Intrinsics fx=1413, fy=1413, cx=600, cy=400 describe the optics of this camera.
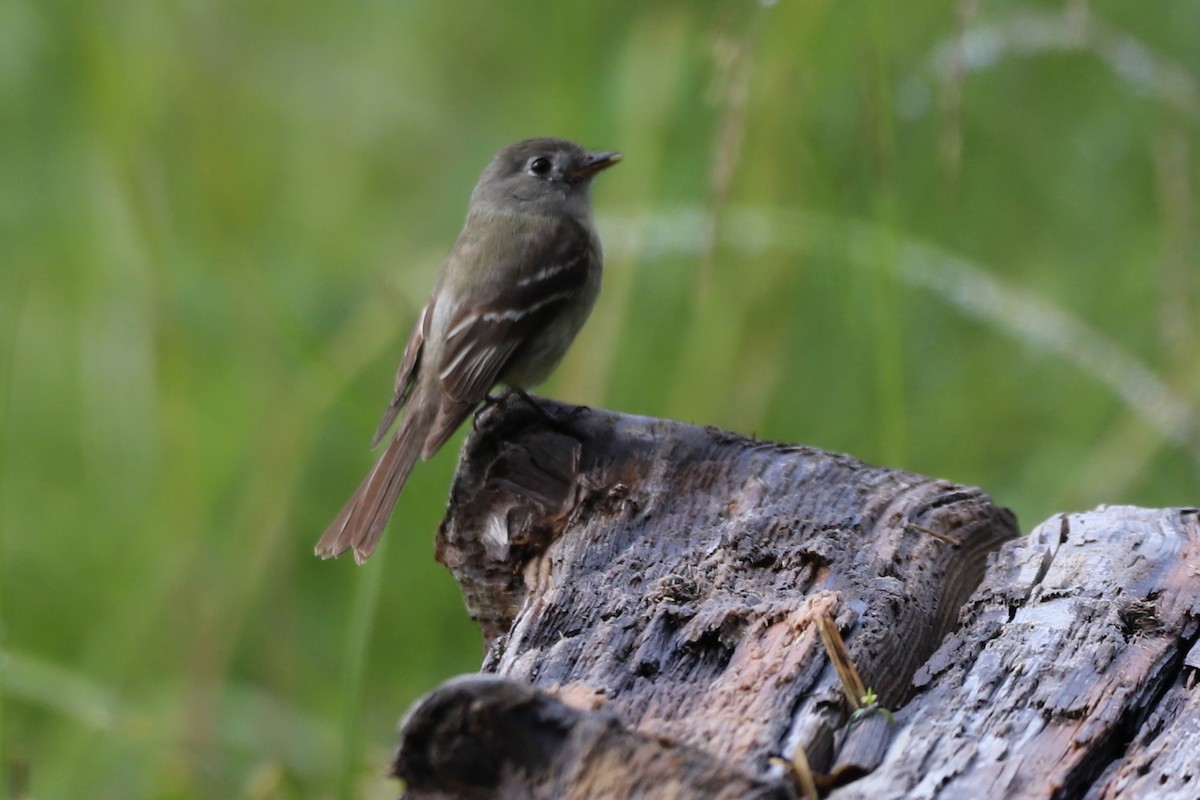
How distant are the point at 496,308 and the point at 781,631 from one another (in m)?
2.25

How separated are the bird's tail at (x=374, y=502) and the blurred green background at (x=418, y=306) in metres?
0.24

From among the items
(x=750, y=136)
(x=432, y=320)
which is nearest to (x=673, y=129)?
(x=750, y=136)

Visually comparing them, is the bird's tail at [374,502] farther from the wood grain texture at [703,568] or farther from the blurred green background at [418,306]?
the wood grain texture at [703,568]

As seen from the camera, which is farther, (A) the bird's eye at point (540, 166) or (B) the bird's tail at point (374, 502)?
(A) the bird's eye at point (540, 166)

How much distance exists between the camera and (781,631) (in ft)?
7.77

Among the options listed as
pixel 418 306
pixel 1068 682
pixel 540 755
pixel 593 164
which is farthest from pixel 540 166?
pixel 540 755

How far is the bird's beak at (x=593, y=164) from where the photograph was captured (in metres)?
4.94

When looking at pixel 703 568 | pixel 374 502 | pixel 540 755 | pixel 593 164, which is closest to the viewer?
pixel 540 755

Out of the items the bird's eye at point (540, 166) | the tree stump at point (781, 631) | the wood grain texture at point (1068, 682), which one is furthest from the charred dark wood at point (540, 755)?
the bird's eye at point (540, 166)

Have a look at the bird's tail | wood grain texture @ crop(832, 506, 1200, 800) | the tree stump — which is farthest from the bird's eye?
wood grain texture @ crop(832, 506, 1200, 800)

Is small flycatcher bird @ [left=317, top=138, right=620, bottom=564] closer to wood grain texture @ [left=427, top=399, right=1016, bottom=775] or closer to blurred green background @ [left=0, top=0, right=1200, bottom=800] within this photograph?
blurred green background @ [left=0, top=0, right=1200, bottom=800]

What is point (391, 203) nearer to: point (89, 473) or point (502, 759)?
point (89, 473)

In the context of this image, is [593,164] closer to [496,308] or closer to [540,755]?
[496,308]

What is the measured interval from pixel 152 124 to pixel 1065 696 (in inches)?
203
